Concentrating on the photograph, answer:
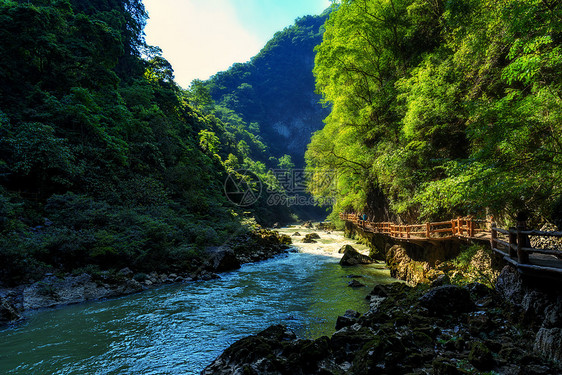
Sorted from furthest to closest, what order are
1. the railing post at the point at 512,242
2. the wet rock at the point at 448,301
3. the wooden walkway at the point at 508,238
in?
the wet rock at the point at 448,301
the railing post at the point at 512,242
the wooden walkway at the point at 508,238

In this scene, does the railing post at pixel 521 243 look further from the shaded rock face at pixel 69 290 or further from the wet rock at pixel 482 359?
the shaded rock face at pixel 69 290

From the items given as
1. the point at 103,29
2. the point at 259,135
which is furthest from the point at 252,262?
the point at 259,135

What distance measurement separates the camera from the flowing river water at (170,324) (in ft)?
18.1

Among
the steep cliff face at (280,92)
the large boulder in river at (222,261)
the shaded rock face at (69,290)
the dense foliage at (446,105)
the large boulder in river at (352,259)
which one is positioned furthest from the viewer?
the steep cliff face at (280,92)

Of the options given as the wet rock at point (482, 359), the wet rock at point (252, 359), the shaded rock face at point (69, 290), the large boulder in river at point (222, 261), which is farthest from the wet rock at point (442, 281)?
the shaded rock face at point (69, 290)

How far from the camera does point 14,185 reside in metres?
12.2

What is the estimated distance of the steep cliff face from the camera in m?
114

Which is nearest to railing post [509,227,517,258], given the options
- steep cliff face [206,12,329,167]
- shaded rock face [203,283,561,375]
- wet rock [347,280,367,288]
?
shaded rock face [203,283,561,375]

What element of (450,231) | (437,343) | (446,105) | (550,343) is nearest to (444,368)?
(437,343)

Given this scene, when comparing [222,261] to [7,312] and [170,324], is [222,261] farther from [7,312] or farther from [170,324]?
[7,312]

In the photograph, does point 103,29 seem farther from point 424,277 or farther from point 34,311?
point 424,277

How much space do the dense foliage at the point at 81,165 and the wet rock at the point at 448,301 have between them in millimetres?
11009

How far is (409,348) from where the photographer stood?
4.88m

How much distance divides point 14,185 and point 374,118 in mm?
19392
